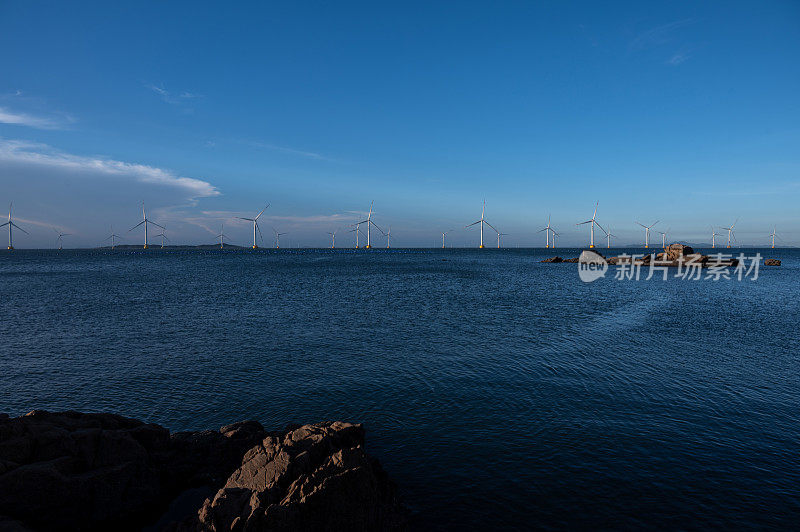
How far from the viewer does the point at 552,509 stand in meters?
14.7

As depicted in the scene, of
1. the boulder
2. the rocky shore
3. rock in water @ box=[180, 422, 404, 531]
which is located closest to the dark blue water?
rock in water @ box=[180, 422, 404, 531]

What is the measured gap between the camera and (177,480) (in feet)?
52.4

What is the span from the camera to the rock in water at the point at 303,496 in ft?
38.5

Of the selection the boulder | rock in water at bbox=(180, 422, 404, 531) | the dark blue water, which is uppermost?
the boulder

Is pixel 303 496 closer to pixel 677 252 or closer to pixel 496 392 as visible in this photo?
pixel 496 392

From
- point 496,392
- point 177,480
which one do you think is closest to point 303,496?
point 177,480

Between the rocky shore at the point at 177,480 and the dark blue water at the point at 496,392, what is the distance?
325 cm

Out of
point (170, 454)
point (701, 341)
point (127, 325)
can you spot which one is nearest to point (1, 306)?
point (127, 325)

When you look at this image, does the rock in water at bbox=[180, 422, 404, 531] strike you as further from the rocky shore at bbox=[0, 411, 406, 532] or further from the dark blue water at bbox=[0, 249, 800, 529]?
the dark blue water at bbox=[0, 249, 800, 529]

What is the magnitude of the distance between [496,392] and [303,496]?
16.6 metres

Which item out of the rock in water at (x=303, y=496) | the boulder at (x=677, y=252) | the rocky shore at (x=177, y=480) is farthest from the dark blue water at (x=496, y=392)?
the boulder at (x=677, y=252)

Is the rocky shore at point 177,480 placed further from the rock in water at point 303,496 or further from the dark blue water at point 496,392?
the dark blue water at point 496,392

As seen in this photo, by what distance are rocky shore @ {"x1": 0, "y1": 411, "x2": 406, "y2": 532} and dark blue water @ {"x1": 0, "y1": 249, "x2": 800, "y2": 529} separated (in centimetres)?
325

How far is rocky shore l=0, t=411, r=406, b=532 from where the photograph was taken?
12.1m
